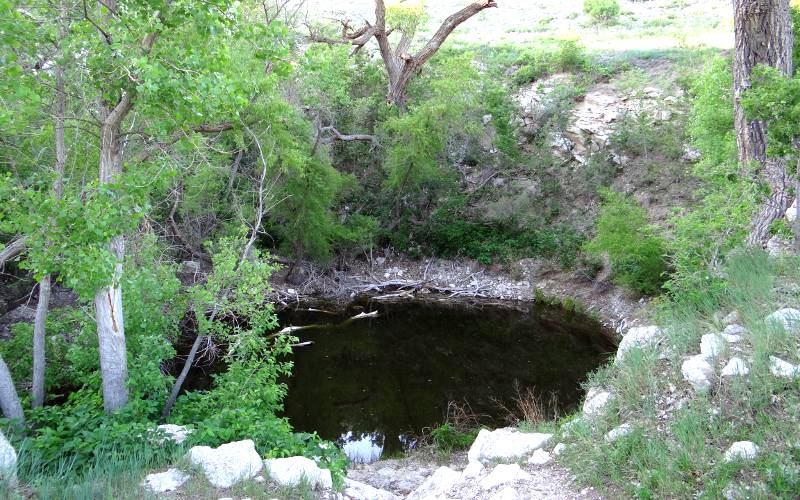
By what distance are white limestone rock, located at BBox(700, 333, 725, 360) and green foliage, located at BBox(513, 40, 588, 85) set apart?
698 inches

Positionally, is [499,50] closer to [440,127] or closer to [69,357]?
[440,127]

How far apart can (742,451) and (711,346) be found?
1285mm

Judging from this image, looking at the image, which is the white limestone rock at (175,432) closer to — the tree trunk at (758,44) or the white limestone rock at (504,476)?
the white limestone rock at (504,476)

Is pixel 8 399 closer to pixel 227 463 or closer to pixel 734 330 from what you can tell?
pixel 227 463

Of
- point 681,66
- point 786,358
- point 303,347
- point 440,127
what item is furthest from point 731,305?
point 681,66

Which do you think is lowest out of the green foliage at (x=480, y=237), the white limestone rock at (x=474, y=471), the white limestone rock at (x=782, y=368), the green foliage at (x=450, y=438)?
the green foliage at (x=450, y=438)

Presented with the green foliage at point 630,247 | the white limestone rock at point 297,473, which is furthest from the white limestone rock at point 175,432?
the green foliage at point 630,247

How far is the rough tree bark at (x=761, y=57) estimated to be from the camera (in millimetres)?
7258

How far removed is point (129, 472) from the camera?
15.0 ft

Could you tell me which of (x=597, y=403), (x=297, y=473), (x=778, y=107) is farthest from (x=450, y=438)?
(x=778, y=107)

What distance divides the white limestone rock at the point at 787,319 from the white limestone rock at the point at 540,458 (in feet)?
7.09

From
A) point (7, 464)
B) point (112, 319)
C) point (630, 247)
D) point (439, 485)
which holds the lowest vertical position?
point (630, 247)

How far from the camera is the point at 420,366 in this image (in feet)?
39.0

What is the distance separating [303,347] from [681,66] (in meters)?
15.5
